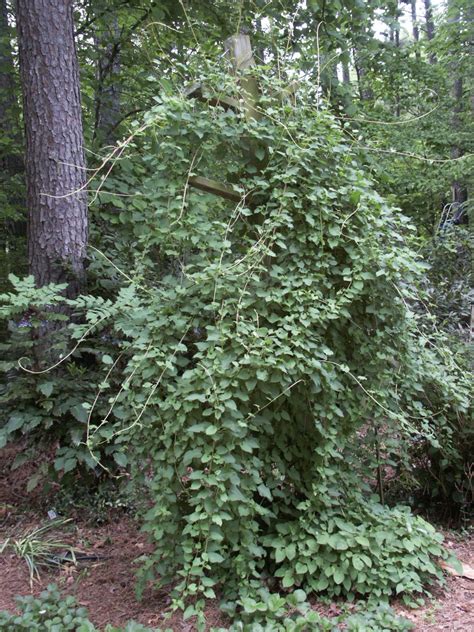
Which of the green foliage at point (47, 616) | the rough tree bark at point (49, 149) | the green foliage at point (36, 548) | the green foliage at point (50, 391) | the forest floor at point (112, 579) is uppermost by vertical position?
the rough tree bark at point (49, 149)

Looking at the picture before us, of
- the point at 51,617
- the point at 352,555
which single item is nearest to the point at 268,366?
the point at 352,555

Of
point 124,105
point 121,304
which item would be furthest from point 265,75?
point 124,105

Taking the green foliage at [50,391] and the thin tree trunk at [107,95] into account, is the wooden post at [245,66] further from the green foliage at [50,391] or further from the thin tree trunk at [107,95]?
the thin tree trunk at [107,95]

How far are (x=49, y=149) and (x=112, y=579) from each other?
9.36 feet

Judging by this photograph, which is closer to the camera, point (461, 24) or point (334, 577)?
point (334, 577)

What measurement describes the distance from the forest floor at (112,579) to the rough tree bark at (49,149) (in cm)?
154

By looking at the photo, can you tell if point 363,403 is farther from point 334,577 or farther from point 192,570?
point 192,570

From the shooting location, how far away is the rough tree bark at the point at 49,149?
3.72 meters

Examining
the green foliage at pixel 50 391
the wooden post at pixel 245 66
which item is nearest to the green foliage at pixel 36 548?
the green foliage at pixel 50 391

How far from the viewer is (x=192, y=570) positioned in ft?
6.75

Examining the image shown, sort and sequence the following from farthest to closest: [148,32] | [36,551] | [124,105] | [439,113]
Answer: [439,113] < [124,105] < [148,32] < [36,551]

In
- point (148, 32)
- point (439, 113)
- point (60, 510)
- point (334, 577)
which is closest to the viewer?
point (334, 577)

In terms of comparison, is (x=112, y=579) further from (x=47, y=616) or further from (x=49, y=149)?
(x=49, y=149)

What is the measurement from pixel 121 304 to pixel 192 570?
1.22m
